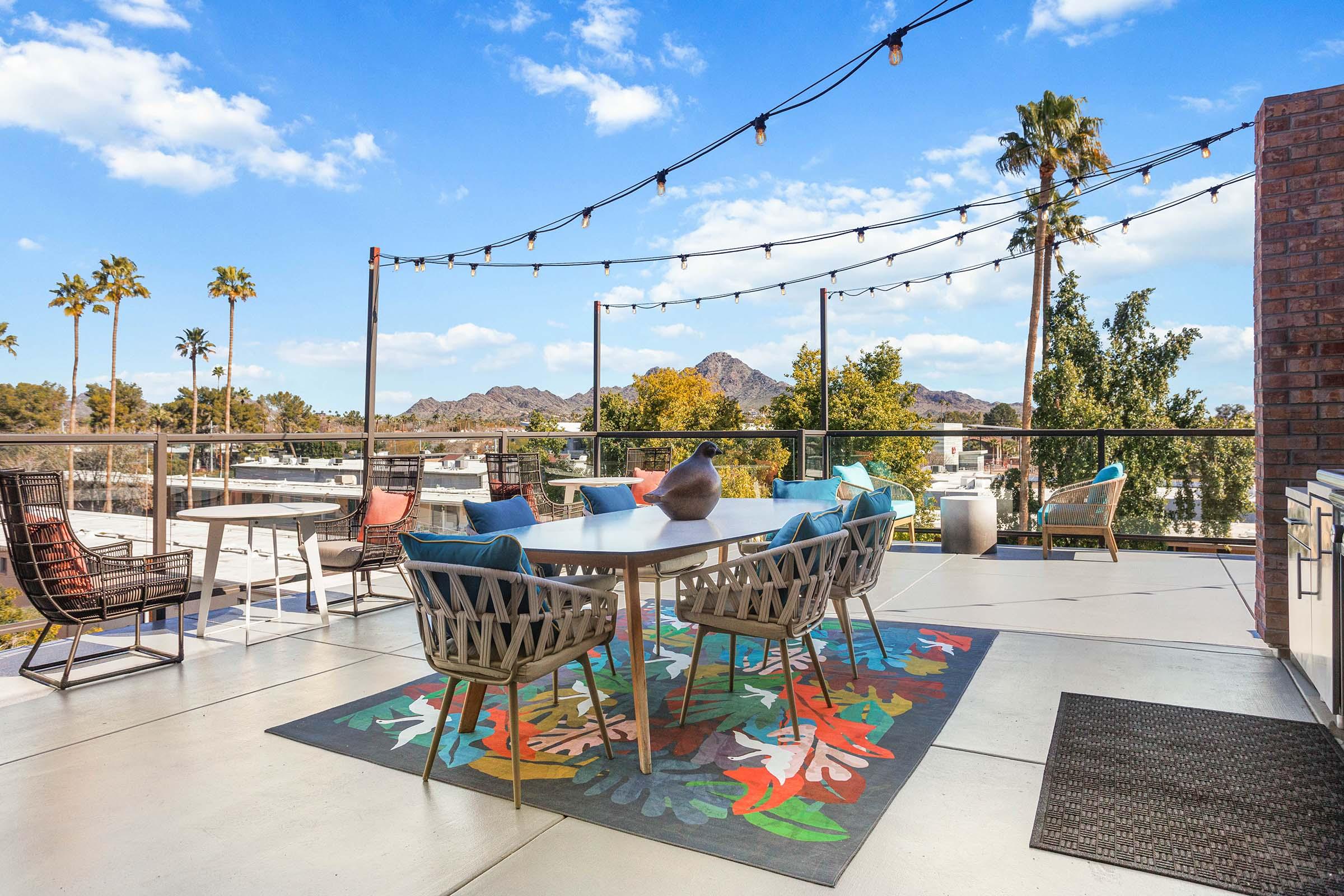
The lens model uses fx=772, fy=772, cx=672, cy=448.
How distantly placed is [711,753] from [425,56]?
1445 centimetres

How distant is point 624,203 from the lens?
6.50 metres

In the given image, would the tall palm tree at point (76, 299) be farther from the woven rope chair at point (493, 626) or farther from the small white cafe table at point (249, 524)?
the woven rope chair at point (493, 626)

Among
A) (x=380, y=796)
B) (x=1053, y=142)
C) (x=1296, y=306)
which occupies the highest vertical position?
(x=1053, y=142)

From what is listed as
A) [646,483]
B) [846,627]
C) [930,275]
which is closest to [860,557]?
[846,627]

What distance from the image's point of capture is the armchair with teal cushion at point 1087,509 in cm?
588

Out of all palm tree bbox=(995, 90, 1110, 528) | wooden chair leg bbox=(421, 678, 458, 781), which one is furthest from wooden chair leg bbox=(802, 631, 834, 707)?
palm tree bbox=(995, 90, 1110, 528)

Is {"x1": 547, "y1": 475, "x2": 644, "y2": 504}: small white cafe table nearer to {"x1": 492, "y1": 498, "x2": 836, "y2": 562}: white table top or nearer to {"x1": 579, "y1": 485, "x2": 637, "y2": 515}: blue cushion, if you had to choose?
{"x1": 579, "y1": 485, "x2": 637, "y2": 515}: blue cushion

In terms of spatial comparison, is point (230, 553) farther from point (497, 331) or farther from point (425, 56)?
point (497, 331)

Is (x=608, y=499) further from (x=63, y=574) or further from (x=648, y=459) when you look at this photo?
(x=648, y=459)

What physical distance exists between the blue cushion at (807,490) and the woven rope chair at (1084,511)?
8.57 feet

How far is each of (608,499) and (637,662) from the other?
1.56 meters

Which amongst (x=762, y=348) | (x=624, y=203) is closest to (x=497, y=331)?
(x=762, y=348)

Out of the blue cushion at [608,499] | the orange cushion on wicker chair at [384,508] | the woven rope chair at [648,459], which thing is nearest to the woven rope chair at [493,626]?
the blue cushion at [608,499]

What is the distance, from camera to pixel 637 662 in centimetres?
240
